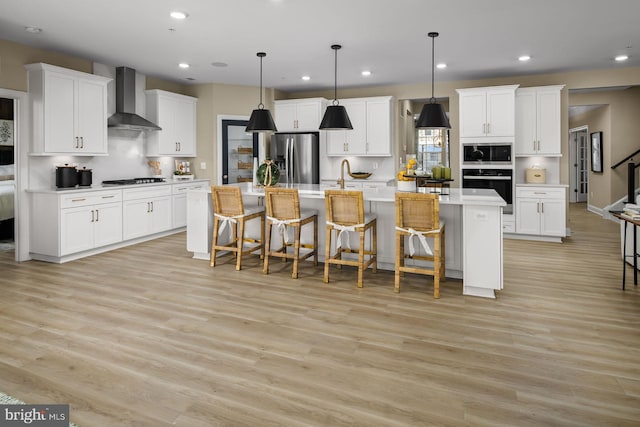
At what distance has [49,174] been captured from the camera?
5.56m

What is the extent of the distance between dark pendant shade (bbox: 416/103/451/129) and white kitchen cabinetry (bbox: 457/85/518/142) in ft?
8.68

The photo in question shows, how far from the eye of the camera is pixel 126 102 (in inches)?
253

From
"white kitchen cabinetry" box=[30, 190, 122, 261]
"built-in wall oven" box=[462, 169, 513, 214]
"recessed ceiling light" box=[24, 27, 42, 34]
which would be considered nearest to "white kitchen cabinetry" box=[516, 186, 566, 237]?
"built-in wall oven" box=[462, 169, 513, 214]

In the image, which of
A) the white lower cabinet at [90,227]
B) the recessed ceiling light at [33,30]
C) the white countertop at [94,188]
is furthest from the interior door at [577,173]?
the recessed ceiling light at [33,30]

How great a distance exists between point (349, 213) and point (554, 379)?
2.27 m

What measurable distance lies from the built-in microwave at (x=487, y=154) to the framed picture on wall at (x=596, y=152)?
4.29m

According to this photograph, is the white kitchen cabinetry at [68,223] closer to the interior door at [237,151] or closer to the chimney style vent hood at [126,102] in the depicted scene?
the chimney style vent hood at [126,102]

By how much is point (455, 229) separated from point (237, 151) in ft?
15.8

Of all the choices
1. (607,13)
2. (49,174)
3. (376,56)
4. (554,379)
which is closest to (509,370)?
(554,379)

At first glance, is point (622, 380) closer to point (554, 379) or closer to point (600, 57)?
point (554, 379)

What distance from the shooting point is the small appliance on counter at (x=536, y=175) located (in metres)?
6.74

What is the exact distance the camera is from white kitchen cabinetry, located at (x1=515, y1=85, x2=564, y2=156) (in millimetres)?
6457

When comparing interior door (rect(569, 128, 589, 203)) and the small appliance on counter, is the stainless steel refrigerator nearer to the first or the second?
the small appliance on counter

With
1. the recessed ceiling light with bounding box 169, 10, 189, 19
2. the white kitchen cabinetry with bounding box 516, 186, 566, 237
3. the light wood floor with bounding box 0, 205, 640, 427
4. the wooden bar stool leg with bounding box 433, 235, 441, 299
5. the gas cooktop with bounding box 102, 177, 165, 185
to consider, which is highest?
the recessed ceiling light with bounding box 169, 10, 189, 19
